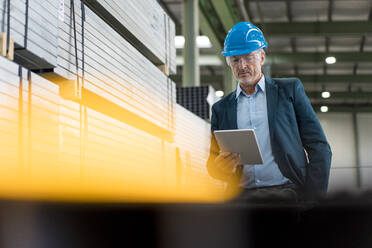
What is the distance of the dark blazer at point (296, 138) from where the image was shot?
225cm

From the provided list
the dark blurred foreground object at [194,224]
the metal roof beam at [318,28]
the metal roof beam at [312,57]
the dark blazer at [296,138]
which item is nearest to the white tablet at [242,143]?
the dark blazer at [296,138]

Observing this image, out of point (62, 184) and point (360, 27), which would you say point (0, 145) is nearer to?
point (62, 184)

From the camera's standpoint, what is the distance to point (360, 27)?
11.1m

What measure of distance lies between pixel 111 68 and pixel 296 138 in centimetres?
141

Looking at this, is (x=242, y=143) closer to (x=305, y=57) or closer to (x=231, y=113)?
(x=231, y=113)

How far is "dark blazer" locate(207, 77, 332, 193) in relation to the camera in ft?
7.37

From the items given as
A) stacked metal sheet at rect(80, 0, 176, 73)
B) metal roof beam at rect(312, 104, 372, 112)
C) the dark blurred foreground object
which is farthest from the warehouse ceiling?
the dark blurred foreground object

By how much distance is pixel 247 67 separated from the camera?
7.80ft

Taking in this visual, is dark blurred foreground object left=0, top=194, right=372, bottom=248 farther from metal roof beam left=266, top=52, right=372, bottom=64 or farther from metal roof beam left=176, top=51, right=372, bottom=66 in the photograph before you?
metal roof beam left=266, top=52, right=372, bottom=64

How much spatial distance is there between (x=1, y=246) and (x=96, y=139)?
5.49 ft

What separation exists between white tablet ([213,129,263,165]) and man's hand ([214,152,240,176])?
2 cm

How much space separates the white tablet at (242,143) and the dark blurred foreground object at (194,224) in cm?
99

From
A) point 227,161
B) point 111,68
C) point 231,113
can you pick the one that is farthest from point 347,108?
point 227,161

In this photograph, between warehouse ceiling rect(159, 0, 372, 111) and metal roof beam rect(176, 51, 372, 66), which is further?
metal roof beam rect(176, 51, 372, 66)
